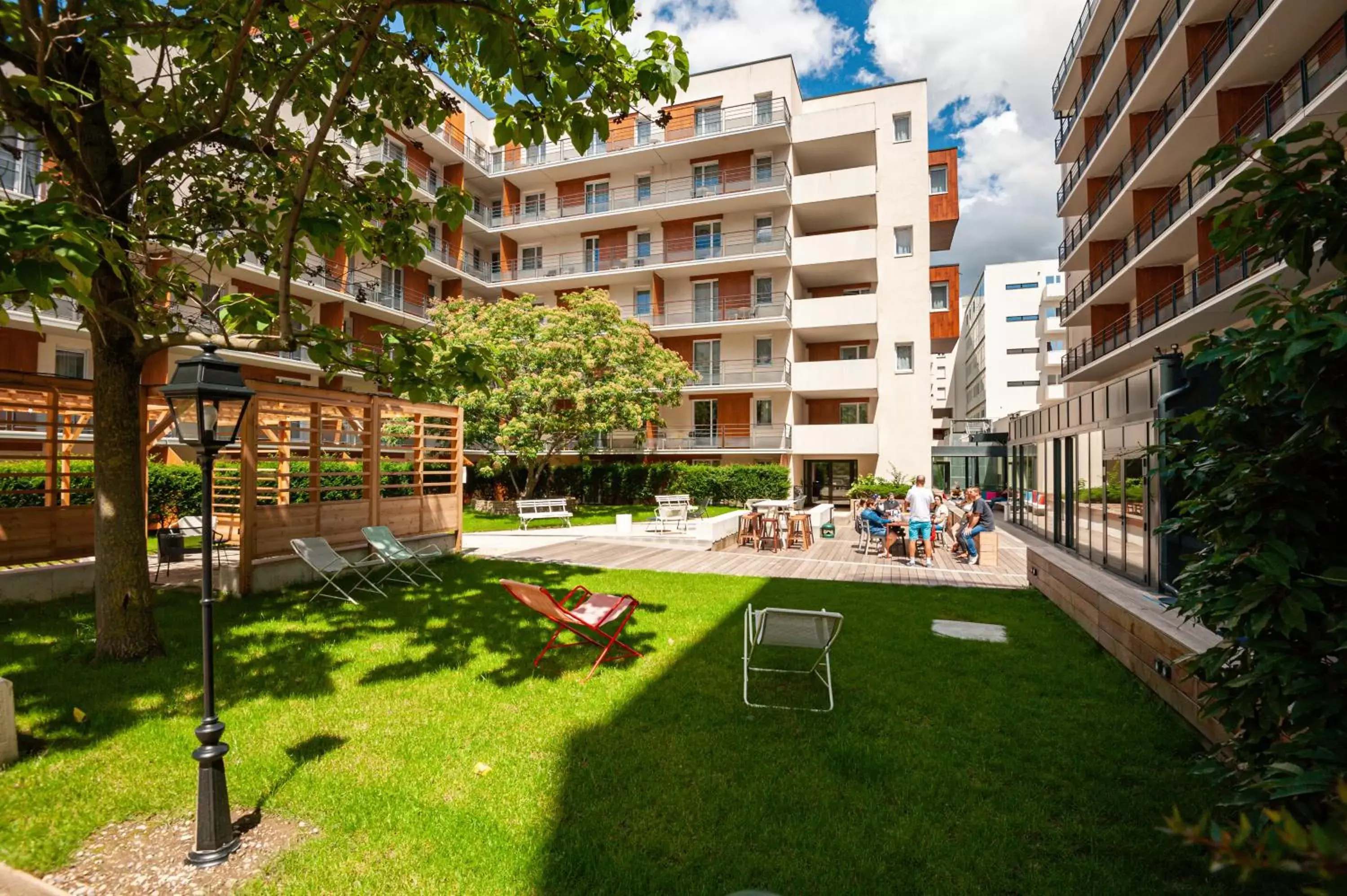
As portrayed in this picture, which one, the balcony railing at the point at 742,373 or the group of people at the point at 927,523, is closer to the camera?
the group of people at the point at 927,523

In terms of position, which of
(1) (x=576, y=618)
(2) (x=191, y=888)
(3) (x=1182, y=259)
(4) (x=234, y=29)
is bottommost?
(2) (x=191, y=888)

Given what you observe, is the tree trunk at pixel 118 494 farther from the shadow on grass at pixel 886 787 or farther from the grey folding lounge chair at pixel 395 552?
the shadow on grass at pixel 886 787

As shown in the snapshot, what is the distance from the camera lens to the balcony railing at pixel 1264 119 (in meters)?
13.7

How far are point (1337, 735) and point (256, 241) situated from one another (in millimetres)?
8692

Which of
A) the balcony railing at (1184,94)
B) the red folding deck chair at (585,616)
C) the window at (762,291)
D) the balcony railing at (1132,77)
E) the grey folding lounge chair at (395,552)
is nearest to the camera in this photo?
the red folding deck chair at (585,616)

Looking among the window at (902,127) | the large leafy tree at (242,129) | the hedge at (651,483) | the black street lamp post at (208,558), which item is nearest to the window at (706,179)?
the window at (902,127)

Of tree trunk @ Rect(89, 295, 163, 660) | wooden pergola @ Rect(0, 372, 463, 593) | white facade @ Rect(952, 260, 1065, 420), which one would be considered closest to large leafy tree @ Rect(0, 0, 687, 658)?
tree trunk @ Rect(89, 295, 163, 660)

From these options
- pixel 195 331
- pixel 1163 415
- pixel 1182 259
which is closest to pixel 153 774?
pixel 195 331

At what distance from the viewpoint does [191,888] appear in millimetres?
2879

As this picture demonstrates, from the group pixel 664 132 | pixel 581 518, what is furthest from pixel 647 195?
pixel 581 518

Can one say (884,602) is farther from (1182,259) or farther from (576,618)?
Result: (1182,259)

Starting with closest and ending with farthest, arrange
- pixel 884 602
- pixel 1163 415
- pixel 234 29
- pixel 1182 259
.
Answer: pixel 234 29
pixel 1163 415
pixel 884 602
pixel 1182 259

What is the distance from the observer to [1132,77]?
71.9ft

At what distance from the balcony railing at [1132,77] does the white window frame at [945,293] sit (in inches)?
313
